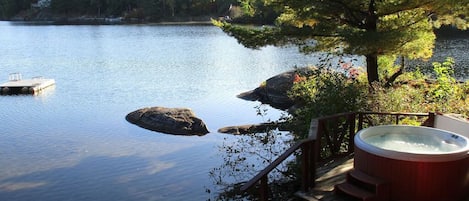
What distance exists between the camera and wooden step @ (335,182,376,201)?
692 centimetres

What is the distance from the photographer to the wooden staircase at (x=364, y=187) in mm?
6977

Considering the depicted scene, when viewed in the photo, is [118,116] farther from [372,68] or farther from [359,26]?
[359,26]

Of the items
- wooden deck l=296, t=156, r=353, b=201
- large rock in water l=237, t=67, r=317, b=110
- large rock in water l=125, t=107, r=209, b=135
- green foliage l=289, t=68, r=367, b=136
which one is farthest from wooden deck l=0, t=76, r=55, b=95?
wooden deck l=296, t=156, r=353, b=201

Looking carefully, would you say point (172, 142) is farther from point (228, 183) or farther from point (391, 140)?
point (391, 140)

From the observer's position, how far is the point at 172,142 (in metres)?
18.1

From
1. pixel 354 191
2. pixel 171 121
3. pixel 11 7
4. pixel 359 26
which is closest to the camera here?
pixel 354 191

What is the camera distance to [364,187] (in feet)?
23.7

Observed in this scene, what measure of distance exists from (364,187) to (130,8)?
103m

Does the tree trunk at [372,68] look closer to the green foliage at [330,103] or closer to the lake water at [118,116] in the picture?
the green foliage at [330,103]

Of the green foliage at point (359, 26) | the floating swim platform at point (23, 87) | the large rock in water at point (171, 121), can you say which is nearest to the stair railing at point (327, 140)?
the green foliage at point (359, 26)

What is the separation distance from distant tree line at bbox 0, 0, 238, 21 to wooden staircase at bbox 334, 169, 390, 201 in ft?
239

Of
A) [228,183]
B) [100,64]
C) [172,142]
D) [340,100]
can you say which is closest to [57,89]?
[100,64]

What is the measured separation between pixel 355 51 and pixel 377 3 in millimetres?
1535

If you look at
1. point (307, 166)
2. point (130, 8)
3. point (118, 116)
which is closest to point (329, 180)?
point (307, 166)
